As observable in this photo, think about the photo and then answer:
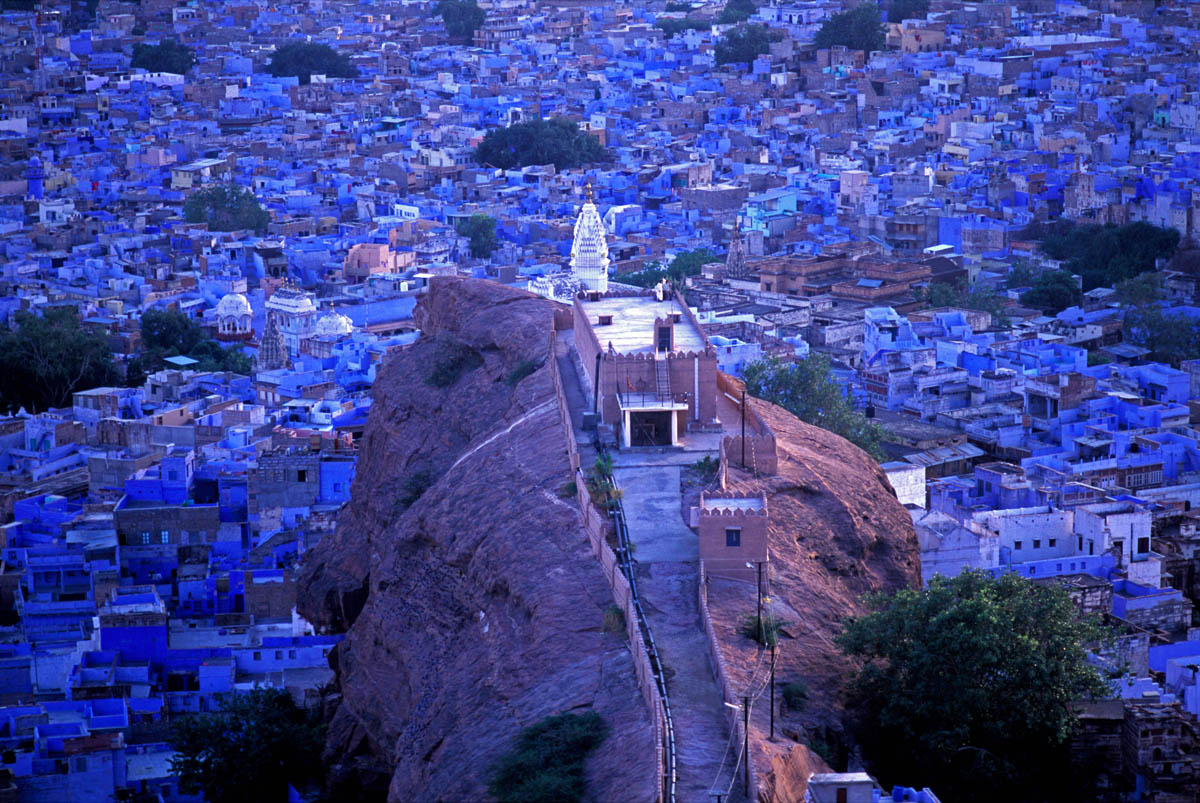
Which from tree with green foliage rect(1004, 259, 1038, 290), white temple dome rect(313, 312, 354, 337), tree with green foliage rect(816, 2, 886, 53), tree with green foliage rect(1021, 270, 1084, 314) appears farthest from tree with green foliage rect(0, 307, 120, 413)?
tree with green foliage rect(816, 2, 886, 53)

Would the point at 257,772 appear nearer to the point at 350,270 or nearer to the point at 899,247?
the point at 350,270

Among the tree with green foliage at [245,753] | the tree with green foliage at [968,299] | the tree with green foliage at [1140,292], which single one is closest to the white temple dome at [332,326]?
the tree with green foliage at [968,299]

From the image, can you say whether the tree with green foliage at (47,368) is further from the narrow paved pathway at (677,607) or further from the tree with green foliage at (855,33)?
the tree with green foliage at (855,33)

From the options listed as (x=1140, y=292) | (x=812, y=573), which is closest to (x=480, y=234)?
(x=1140, y=292)

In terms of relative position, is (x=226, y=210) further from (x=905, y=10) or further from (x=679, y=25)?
(x=905, y=10)

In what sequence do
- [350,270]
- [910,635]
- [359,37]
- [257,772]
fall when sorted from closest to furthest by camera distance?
[910,635] → [257,772] → [350,270] → [359,37]

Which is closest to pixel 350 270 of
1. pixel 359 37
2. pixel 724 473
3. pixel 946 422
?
pixel 946 422

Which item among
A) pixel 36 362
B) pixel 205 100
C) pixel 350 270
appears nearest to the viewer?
pixel 36 362
